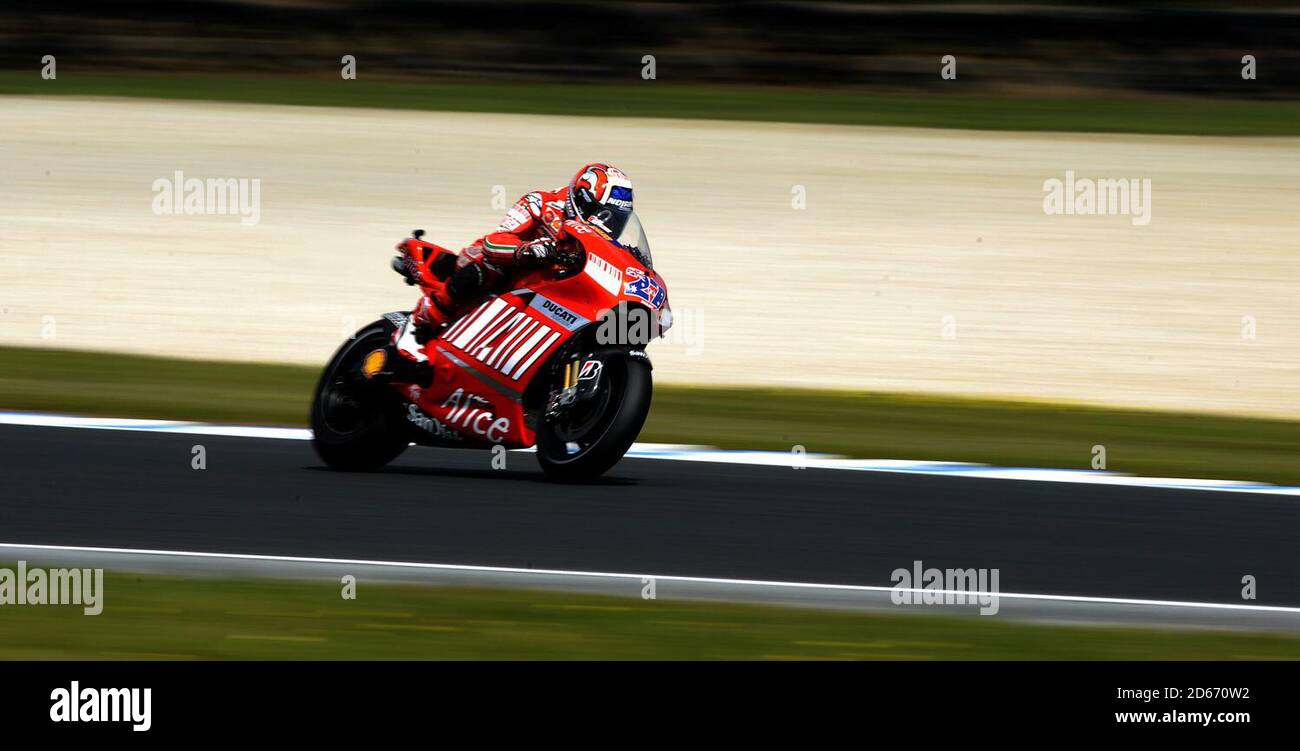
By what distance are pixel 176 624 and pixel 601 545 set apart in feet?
5.99

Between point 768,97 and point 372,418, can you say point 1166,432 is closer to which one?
point 372,418

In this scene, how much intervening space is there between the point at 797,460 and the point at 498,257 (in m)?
1.97

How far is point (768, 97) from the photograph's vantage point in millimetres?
23078

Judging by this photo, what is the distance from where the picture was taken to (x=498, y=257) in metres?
8.76

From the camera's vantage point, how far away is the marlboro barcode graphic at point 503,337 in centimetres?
859

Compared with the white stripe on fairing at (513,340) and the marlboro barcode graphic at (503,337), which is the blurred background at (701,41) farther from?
the white stripe on fairing at (513,340)

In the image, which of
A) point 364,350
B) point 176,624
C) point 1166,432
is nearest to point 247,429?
point 364,350

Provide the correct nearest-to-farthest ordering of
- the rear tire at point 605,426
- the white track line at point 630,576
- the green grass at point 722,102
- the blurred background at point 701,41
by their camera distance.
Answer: the white track line at point 630,576, the rear tire at point 605,426, the green grass at point 722,102, the blurred background at point 701,41

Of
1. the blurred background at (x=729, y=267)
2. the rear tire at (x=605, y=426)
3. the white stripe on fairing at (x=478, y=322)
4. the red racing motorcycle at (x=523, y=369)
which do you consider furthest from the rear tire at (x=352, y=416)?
the rear tire at (x=605, y=426)

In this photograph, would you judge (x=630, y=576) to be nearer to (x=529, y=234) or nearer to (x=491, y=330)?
(x=491, y=330)

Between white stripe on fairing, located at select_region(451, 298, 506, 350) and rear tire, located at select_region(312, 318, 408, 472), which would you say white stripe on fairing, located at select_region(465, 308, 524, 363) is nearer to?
white stripe on fairing, located at select_region(451, 298, 506, 350)

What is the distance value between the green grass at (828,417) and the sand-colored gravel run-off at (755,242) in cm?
76

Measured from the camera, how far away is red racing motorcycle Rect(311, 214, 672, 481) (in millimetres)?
8352

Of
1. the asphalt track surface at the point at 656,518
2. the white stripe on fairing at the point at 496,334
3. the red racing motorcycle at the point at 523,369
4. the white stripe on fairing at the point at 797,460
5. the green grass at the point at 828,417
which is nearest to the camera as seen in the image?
the asphalt track surface at the point at 656,518
